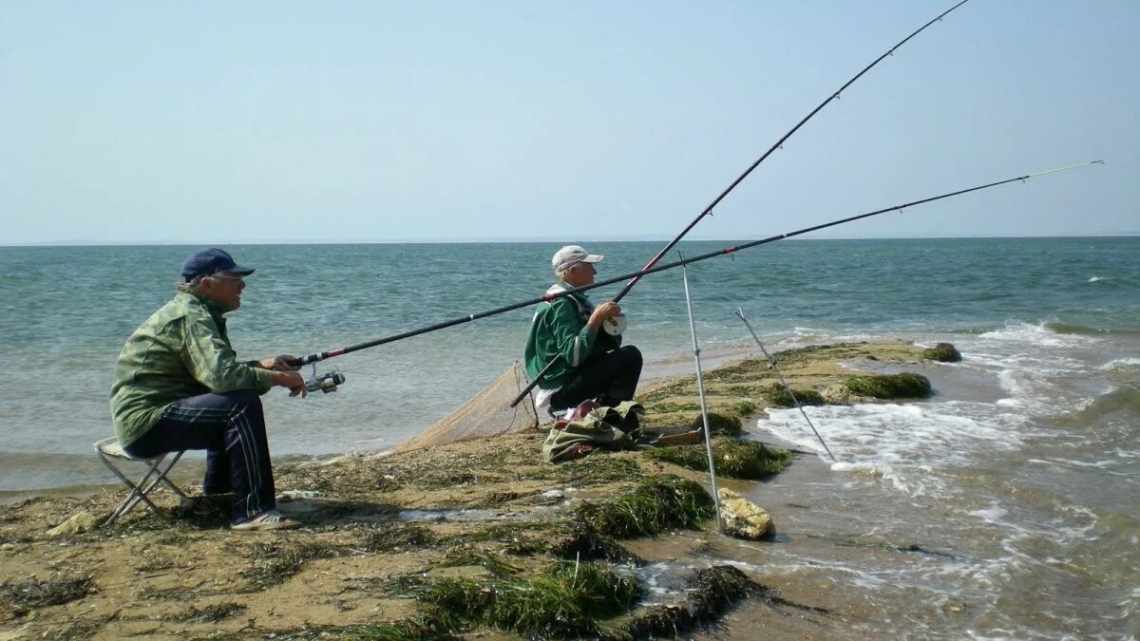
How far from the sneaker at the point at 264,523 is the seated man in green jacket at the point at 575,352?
2427mm

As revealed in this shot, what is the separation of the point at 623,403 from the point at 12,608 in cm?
411

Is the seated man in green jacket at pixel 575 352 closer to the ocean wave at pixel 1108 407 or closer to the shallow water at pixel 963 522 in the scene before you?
the shallow water at pixel 963 522

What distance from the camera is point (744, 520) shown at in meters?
4.88

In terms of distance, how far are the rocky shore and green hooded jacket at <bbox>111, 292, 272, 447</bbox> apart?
0.64 m

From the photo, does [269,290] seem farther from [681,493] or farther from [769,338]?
[681,493]

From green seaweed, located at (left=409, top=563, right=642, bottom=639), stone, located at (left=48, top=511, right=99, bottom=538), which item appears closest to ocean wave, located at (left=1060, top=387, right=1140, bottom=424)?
green seaweed, located at (left=409, top=563, right=642, bottom=639)

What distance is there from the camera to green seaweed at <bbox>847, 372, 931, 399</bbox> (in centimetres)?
995

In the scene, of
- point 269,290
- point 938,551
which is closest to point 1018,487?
point 938,551

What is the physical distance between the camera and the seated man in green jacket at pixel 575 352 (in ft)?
21.7

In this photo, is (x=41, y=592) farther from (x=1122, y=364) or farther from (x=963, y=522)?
(x=1122, y=364)

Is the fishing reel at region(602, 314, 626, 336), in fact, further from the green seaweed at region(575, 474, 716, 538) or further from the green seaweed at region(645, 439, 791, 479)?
the green seaweed at region(575, 474, 716, 538)

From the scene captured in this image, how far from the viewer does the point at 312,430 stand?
9930 millimetres

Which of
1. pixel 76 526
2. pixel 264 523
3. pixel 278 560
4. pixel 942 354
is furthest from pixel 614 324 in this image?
pixel 942 354

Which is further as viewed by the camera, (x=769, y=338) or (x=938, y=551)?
(x=769, y=338)
